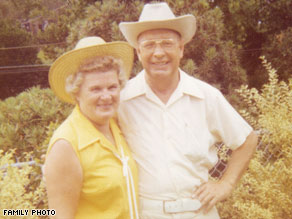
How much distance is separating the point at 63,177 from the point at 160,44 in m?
1.00

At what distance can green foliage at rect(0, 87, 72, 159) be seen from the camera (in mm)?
4125

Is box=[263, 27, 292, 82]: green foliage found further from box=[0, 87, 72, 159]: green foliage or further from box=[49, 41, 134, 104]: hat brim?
box=[49, 41, 134, 104]: hat brim

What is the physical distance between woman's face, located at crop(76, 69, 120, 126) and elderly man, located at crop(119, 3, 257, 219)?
1.08 ft

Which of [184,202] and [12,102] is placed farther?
[12,102]

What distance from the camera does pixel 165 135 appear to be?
2.12m

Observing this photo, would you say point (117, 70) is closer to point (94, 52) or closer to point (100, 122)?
point (94, 52)

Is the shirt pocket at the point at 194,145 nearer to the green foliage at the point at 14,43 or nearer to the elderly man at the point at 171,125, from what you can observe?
the elderly man at the point at 171,125

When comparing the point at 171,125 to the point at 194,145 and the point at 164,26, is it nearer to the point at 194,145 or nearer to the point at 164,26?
the point at 194,145

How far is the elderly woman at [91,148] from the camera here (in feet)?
5.69

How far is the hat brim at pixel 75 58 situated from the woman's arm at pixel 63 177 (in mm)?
465

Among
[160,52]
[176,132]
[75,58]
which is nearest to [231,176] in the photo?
[176,132]

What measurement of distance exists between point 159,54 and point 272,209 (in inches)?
75.9

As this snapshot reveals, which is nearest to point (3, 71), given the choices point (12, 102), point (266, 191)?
point (12, 102)

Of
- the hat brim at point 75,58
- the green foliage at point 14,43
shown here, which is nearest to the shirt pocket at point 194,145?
the hat brim at point 75,58
